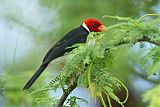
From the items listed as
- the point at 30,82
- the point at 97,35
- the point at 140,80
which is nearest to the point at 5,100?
the point at 30,82

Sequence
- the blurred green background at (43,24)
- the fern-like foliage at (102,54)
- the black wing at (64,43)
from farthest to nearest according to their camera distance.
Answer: the blurred green background at (43,24)
the black wing at (64,43)
the fern-like foliage at (102,54)

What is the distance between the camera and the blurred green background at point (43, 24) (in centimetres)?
151

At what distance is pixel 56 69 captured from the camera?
160cm

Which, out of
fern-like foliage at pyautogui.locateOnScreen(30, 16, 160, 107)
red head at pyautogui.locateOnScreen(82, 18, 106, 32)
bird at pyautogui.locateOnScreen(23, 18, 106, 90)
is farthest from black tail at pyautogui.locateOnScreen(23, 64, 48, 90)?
fern-like foliage at pyautogui.locateOnScreen(30, 16, 160, 107)

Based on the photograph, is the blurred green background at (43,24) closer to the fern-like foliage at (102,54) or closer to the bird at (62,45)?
the bird at (62,45)

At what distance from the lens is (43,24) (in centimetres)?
156

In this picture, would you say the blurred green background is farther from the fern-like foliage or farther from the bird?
the fern-like foliage

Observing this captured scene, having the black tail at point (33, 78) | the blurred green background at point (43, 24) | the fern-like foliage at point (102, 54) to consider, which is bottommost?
the fern-like foliage at point (102, 54)

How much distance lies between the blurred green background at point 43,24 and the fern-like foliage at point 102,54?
70cm

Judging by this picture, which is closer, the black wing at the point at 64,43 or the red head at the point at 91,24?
the black wing at the point at 64,43

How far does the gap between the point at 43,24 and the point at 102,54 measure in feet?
2.97

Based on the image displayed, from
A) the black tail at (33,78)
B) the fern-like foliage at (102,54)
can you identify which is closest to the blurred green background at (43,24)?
the black tail at (33,78)

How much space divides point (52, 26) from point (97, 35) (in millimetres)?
882

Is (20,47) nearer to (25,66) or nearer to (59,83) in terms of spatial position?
(25,66)
